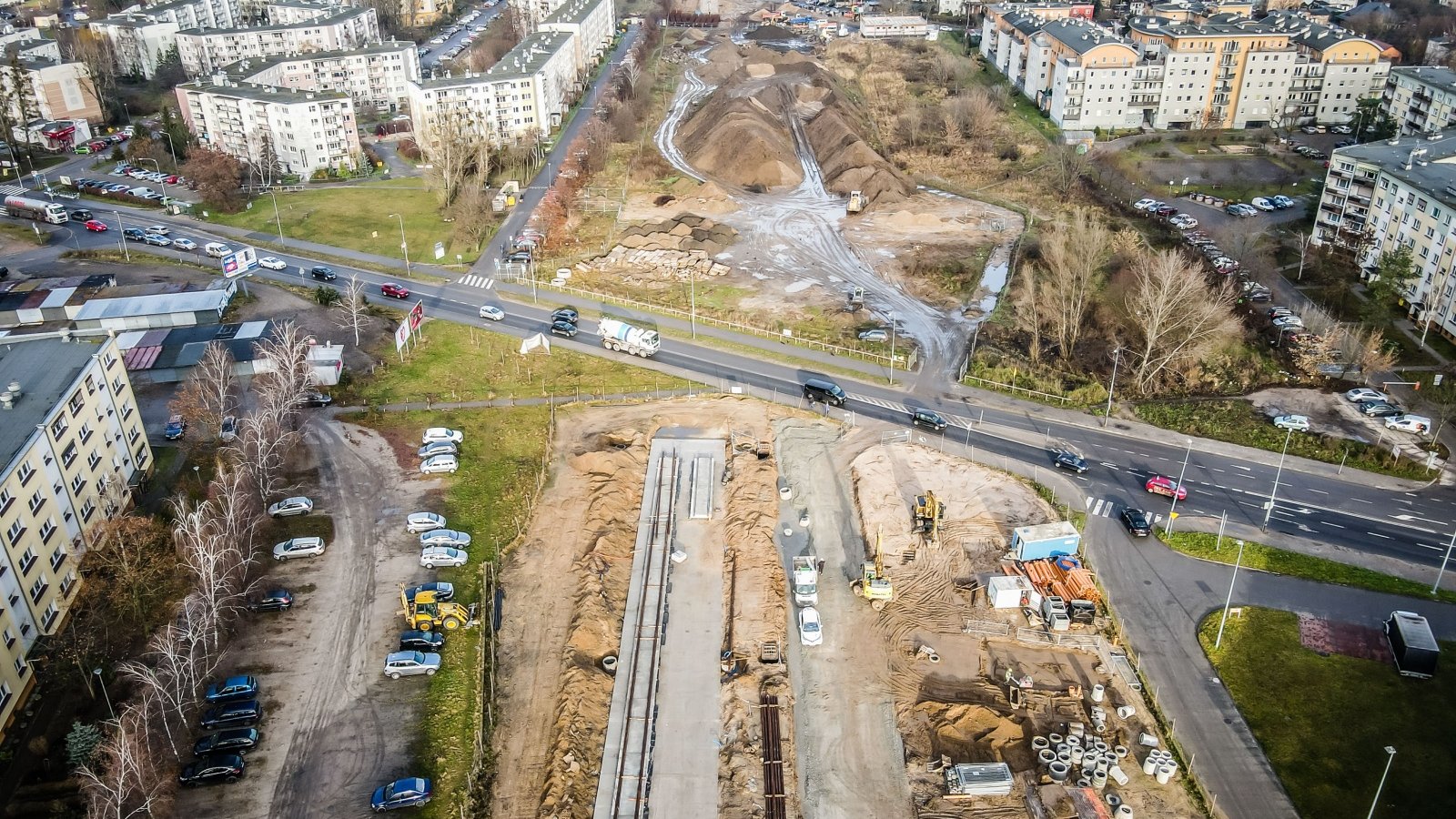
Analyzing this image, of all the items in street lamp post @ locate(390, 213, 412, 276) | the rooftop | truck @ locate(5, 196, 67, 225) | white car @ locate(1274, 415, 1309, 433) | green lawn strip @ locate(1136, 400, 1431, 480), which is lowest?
green lawn strip @ locate(1136, 400, 1431, 480)

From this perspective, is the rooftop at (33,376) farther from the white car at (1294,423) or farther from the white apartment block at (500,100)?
the white car at (1294,423)

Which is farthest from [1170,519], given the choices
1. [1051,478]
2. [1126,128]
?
[1126,128]

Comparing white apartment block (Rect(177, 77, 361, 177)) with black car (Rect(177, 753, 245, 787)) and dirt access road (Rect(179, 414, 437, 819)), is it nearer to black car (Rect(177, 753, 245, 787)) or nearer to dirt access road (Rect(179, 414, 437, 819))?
dirt access road (Rect(179, 414, 437, 819))

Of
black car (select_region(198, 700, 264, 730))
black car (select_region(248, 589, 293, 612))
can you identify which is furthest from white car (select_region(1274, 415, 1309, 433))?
black car (select_region(198, 700, 264, 730))

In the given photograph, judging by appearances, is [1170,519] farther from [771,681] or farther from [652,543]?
[652,543]

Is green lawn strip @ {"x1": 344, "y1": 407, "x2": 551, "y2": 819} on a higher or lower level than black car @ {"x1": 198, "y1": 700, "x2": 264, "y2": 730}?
lower

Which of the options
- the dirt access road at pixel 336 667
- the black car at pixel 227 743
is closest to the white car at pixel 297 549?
the dirt access road at pixel 336 667

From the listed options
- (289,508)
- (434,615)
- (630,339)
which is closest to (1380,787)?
(434,615)
